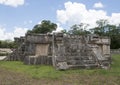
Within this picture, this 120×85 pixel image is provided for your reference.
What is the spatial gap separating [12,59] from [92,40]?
6831 millimetres

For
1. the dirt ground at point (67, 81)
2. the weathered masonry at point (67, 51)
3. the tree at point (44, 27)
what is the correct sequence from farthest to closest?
the tree at point (44, 27) → the weathered masonry at point (67, 51) → the dirt ground at point (67, 81)

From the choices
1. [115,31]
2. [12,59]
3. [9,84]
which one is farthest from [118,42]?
[9,84]

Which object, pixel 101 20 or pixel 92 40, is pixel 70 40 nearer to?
pixel 92 40

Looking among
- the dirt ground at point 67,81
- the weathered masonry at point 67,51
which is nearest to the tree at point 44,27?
the weathered masonry at point 67,51

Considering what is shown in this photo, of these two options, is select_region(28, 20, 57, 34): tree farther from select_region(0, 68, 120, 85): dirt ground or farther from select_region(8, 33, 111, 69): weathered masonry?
select_region(0, 68, 120, 85): dirt ground

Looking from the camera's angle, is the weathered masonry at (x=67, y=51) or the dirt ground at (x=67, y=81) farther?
the weathered masonry at (x=67, y=51)

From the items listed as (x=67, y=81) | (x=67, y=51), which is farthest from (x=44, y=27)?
(x=67, y=81)

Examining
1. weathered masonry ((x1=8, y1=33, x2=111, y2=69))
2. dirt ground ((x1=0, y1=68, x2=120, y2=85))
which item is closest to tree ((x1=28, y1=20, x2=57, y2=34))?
weathered masonry ((x1=8, y1=33, x2=111, y2=69))

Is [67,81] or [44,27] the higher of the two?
[44,27]

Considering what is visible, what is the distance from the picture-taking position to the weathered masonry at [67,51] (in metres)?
15.0

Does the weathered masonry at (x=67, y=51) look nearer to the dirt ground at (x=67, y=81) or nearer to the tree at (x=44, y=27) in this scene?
the dirt ground at (x=67, y=81)

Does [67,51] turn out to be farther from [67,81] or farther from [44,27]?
[44,27]

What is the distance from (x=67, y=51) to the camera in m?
15.7

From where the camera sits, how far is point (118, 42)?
58.4 meters
